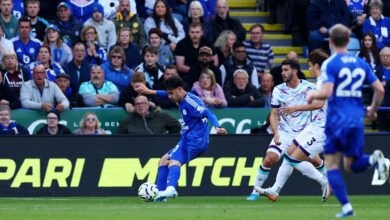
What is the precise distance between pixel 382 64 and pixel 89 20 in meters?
5.75

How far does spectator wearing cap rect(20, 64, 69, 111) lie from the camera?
2100cm

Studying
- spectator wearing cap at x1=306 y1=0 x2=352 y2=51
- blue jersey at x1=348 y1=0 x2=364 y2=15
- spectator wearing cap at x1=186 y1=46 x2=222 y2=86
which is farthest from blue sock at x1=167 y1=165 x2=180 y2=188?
blue jersey at x1=348 y1=0 x2=364 y2=15

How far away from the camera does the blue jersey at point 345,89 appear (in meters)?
13.1

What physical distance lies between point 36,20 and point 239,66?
157 inches

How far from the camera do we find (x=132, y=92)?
2150 centimetres

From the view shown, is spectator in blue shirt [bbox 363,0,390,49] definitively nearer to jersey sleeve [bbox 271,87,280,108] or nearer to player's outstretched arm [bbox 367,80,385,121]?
jersey sleeve [bbox 271,87,280,108]

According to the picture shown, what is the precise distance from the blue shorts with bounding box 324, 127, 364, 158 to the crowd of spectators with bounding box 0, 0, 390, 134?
8087mm

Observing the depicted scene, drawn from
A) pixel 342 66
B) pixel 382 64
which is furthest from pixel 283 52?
pixel 342 66

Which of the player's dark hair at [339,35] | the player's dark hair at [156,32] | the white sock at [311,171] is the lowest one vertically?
the white sock at [311,171]

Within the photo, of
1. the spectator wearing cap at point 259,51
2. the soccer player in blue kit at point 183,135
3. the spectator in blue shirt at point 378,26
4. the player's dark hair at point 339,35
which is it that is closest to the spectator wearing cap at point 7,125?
the soccer player in blue kit at point 183,135

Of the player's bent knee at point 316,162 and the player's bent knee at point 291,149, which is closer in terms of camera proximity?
the player's bent knee at point 291,149

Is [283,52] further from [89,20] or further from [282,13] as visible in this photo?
[89,20]

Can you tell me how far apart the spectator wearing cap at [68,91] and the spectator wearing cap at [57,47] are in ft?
3.00

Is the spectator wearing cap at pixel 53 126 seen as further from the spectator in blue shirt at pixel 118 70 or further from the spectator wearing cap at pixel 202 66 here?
the spectator wearing cap at pixel 202 66
